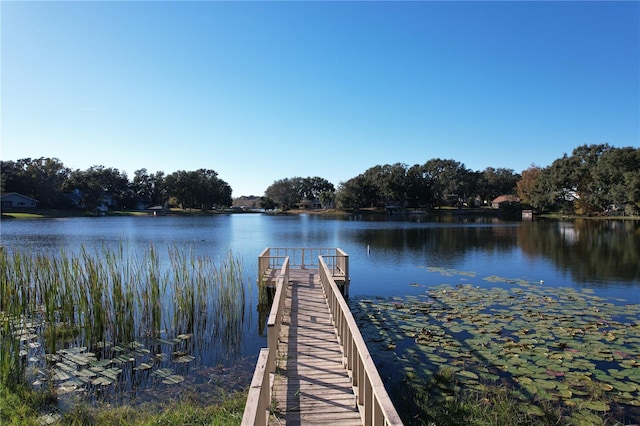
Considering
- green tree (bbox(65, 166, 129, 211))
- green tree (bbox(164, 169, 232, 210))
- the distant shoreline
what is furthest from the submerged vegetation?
green tree (bbox(164, 169, 232, 210))

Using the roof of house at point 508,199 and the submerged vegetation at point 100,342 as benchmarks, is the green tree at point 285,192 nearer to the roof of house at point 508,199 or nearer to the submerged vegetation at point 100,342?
the roof of house at point 508,199

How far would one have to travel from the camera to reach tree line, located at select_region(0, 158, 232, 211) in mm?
63719

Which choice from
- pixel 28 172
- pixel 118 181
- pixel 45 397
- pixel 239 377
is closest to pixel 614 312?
pixel 239 377

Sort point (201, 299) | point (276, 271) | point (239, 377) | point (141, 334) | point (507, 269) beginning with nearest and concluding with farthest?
point (239, 377) → point (141, 334) → point (201, 299) → point (276, 271) → point (507, 269)

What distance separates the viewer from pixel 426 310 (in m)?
11.3

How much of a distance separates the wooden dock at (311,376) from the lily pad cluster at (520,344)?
1375 mm

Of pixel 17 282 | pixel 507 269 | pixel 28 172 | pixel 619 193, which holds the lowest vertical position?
pixel 507 269

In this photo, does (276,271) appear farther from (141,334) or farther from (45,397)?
(45,397)

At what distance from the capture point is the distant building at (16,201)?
59.0 m

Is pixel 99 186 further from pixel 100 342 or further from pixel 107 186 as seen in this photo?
pixel 100 342

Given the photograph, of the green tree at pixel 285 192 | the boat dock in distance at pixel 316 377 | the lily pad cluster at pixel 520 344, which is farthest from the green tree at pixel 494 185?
the boat dock in distance at pixel 316 377

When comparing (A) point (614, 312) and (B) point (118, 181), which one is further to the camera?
(B) point (118, 181)

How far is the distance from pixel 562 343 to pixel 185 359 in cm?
786

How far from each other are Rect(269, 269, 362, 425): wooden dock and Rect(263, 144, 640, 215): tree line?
59034mm
